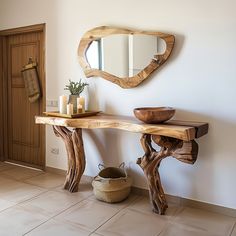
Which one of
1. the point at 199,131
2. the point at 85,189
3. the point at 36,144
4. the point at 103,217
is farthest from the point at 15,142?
the point at 199,131

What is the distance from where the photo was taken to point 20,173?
379 cm

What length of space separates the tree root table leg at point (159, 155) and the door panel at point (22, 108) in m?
1.91

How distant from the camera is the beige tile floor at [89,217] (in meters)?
2.27

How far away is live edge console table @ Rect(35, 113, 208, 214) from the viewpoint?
90.4 inches

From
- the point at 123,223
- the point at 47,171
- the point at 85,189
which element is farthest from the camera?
the point at 47,171

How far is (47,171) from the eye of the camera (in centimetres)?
382

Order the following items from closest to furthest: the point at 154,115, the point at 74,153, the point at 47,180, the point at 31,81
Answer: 1. the point at 154,115
2. the point at 74,153
3. the point at 47,180
4. the point at 31,81

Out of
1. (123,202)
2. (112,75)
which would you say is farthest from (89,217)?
(112,75)

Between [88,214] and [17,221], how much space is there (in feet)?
2.14

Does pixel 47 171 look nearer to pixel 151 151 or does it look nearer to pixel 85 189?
pixel 85 189

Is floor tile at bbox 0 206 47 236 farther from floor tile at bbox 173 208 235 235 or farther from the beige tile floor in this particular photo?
floor tile at bbox 173 208 235 235

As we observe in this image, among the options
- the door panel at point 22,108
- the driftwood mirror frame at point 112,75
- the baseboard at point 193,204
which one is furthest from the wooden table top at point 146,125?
the door panel at point 22,108

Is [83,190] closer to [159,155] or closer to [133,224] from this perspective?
[133,224]

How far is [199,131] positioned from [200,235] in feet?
2.89
